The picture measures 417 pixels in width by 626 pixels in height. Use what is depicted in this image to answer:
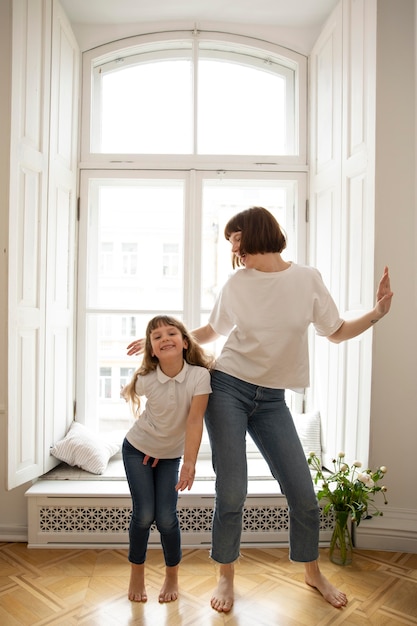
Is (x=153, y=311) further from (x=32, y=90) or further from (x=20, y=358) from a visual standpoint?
(x=32, y=90)

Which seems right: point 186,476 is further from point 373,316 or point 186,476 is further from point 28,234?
point 28,234

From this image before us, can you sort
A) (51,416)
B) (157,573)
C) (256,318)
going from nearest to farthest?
(256,318) → (157,573) → (51,416)

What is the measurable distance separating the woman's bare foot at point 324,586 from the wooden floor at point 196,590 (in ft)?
0.09

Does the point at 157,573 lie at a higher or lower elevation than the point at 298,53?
lower

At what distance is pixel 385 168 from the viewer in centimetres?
236

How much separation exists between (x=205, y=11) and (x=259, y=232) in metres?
1.81

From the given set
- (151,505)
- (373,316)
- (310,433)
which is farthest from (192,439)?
(310,433)

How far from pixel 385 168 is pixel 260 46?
135 centimetres

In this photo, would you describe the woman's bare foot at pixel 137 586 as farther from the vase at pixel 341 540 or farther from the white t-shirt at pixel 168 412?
the vase at pixel 341 540

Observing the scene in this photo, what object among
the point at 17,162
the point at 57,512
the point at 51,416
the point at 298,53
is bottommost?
the point at 57,512

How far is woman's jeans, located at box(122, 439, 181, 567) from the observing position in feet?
6.40

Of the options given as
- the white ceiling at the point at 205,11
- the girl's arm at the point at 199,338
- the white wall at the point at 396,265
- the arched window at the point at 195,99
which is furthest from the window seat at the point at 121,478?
the white ceiling at the point at 205,11

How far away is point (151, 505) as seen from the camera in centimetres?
195

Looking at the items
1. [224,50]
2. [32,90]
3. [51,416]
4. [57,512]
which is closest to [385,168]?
[224,50]
